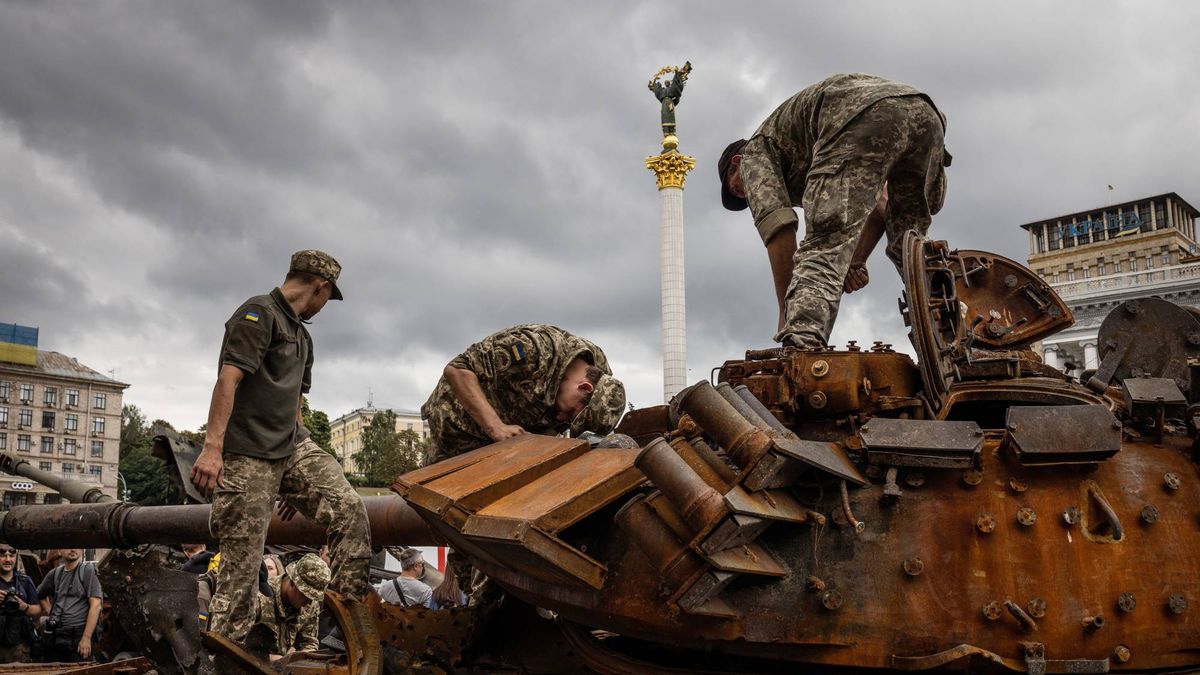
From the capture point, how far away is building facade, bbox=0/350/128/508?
314ft

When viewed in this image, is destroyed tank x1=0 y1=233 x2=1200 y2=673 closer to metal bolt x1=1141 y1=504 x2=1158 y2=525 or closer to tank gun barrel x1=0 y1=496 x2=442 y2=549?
metal bolt x1=1141 y1=504 x2=1158 y2=525

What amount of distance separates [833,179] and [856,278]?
48.1 inches

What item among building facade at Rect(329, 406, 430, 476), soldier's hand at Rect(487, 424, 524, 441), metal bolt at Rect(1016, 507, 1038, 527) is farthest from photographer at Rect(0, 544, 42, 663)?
building facade at Rect(329, 406, 430, 476)

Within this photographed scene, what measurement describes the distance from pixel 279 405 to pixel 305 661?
1.37 m

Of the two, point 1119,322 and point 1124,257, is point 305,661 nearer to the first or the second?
point 1119,322

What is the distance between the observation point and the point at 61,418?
323 feet

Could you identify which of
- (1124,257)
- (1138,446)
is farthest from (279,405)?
(1124,257)

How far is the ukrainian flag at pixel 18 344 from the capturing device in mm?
95125

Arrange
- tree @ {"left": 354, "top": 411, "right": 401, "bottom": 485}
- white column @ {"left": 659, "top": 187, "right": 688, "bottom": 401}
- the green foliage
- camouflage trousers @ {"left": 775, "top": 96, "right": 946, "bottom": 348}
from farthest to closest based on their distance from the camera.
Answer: tree @ {"left": 354, "top": 411, "right": 401, "bottom": 485} < the green foliage < white column @ {"left": 659, "top": 187, "right": 688, "bottom": 401} < camouflage trousers @ {"left": 775, "top": 96, "right": 946, "bottom": 348}

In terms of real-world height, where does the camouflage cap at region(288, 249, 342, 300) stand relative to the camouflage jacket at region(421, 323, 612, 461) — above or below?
above

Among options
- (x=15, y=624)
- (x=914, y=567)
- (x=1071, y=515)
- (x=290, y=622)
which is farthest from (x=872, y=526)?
(x=15, y=624)

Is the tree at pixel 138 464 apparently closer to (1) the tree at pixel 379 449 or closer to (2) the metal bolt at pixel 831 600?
(1) the tree at pixel 379 449

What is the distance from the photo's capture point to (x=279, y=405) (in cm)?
571

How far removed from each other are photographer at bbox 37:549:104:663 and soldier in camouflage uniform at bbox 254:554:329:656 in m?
2.65
